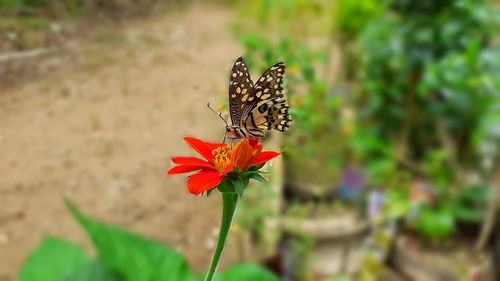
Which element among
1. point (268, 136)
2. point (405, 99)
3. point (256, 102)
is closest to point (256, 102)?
point (256, 102)

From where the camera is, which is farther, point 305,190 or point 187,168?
point 305,190

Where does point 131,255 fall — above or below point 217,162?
below

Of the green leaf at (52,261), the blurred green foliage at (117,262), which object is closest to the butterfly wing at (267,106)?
the blurred green foliage at (117,262)

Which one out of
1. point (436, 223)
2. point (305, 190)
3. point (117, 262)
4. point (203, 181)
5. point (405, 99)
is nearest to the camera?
point (203, 181)

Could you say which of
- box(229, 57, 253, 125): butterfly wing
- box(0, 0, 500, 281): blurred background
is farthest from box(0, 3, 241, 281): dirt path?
box(229, 57, 253, 125): butterfly wing

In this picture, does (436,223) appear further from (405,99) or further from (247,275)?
(247,275)

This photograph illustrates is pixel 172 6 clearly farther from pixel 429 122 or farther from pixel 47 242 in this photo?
pixel 429 122

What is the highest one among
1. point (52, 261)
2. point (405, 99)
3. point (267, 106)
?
point (405, 99)
